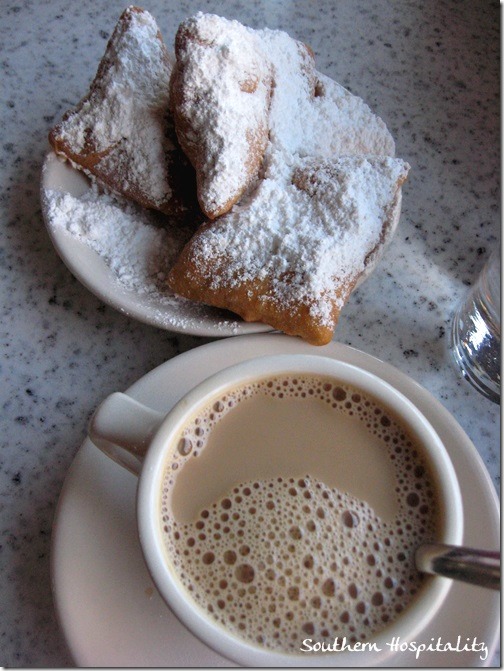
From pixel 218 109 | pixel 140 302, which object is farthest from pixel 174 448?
pixel 218 109

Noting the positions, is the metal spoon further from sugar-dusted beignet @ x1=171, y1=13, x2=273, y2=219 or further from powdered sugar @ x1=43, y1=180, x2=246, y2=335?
sugar-dusted beignet @ x1=171, y1=13, x2=273, y2=219

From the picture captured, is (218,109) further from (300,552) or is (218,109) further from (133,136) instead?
(300,552)

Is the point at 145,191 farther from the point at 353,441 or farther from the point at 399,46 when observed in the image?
the point at 399,46

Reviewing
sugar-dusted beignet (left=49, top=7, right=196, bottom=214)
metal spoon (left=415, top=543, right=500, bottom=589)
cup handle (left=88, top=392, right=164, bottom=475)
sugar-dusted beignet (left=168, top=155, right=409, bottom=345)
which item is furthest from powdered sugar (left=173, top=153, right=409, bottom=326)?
metal spoon (left=415, top=543, right=500, bottom=589)

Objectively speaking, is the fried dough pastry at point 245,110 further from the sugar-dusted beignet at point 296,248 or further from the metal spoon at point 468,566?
the metal spoon at point 468,566

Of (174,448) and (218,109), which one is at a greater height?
(218,109)
